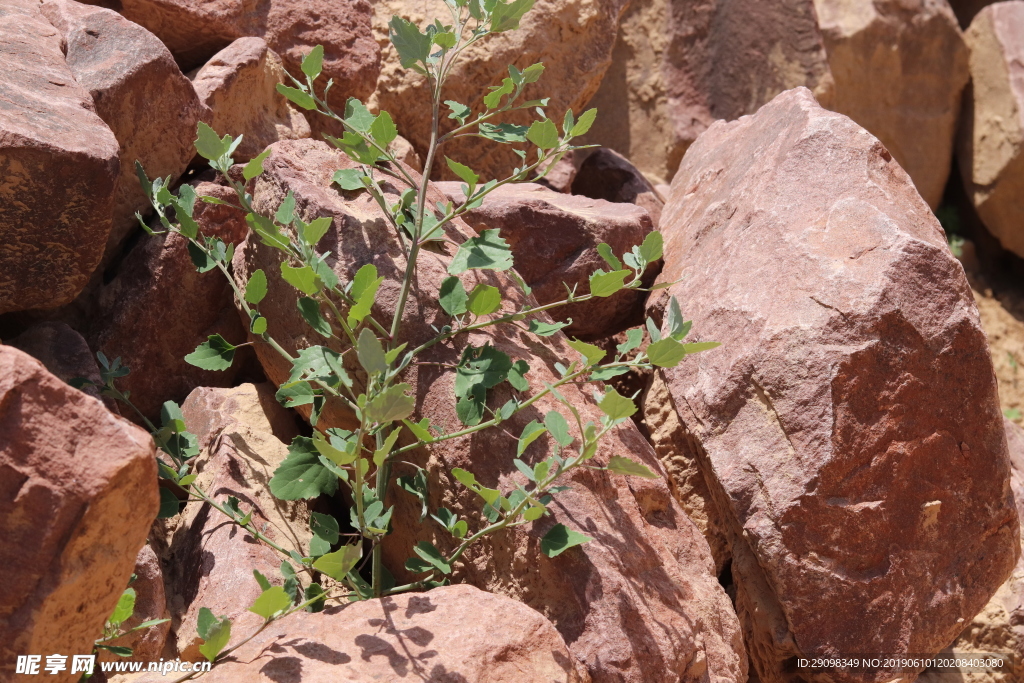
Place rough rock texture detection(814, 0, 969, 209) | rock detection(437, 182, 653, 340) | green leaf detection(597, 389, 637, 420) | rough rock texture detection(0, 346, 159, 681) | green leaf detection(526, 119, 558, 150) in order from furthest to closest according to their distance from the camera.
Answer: rough rock texture detection(814, 0, 969, 209) → rock detection(437, 182, 653, 340) → green leaf detection(526, 119, 558, 150) → green leaf detection(597, 389, 637, 420) → rough rock texture detection(0, 346, 159, 681)

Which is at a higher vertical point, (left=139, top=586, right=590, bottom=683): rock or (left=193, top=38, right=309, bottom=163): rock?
(left=193, top=38, right=309, bottom=163): rock

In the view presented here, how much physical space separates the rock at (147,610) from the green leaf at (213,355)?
39 cm

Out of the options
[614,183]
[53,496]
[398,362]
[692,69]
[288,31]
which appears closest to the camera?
[53,496]

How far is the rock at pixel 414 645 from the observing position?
1.50 m

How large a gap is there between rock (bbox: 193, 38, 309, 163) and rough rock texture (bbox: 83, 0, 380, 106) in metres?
0.10

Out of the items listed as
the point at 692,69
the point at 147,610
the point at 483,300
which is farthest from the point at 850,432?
the point at 692,69

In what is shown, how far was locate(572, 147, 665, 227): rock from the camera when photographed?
3.16 meters

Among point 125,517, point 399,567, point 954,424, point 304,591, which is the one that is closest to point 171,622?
point 304,591

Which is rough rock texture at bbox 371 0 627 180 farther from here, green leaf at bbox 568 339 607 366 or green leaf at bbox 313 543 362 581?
green leaf at bbox 313 543 362 581

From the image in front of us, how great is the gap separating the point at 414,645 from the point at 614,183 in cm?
211

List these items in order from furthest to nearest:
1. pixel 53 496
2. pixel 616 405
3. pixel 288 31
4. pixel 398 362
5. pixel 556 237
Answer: pixel 288 31
pixel 556 237
pixel 398 362
pixel 616 405
pixel 53 496

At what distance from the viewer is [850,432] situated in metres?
1.91

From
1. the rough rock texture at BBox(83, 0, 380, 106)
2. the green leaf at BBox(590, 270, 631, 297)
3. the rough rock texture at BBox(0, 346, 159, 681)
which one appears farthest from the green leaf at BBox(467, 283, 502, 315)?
the rough rock texture at BBox(83, 0, 380, 106)

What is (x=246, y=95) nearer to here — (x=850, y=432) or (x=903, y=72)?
(x=850, y=432)
